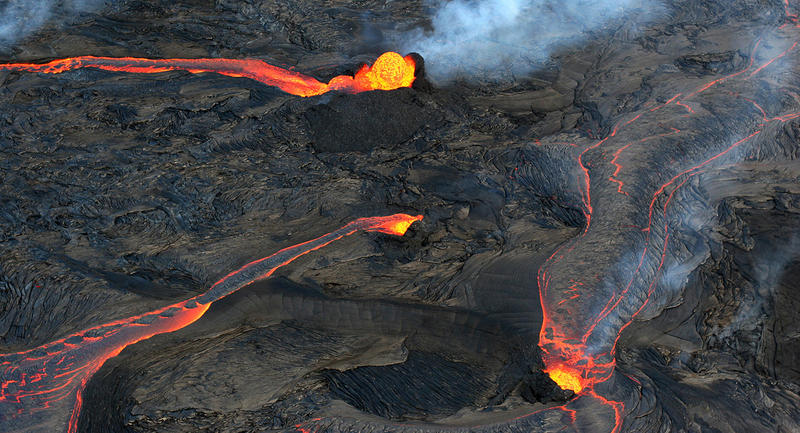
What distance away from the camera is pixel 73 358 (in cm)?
407

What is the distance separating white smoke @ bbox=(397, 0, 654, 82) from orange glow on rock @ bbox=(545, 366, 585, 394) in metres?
3.43

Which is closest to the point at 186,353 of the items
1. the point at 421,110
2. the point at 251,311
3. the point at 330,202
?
the point at 251,311

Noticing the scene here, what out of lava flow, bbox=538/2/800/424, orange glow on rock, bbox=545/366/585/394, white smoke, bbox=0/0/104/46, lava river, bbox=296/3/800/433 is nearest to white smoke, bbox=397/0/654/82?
lava river, bbox=296/3/800/433

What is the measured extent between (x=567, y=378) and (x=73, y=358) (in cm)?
319

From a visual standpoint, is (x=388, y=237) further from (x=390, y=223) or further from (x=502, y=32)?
(x=502, y=32)

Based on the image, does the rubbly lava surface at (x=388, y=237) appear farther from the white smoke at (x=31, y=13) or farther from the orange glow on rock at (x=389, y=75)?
the white smoke at (x=31, y=13)

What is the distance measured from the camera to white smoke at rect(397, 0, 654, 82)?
21.9 ft

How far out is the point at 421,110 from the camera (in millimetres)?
5891

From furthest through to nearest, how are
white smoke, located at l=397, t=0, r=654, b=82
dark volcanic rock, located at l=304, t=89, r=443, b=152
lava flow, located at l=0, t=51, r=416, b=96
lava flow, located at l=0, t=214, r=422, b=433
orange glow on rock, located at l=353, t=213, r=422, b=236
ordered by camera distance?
white smoke, located at l=397, t=0, r=654, b=82, lava flow, located at l=0, t=51, r=416, b=96, dark volcanic rock, located at l=304, t=89, r=443, b=152, orange glow on rock, located at l=353, t=213, r=422, b=236, lava flow, located at l=0, t=214, r=422, b=433

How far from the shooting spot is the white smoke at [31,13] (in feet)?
22.5

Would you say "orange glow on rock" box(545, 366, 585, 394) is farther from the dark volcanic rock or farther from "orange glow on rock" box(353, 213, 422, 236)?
the dark volcanic rock

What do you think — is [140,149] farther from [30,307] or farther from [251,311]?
[251,311]

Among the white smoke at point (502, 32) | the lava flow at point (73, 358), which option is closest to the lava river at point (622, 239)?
the lava flow at point (73, 358)

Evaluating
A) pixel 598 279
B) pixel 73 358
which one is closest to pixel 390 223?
pixel 598 279
